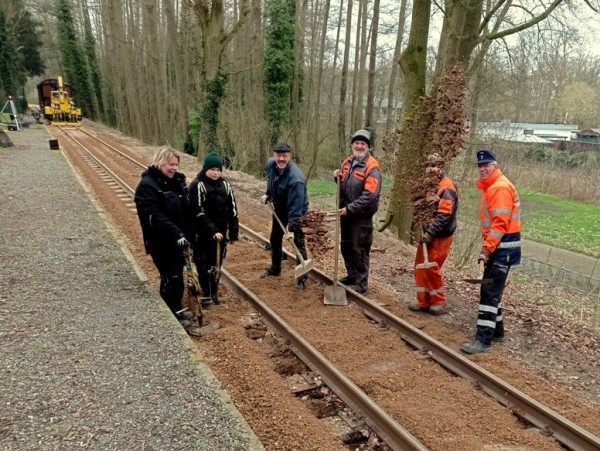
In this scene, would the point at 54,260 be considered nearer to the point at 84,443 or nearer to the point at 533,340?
the point at 84,443

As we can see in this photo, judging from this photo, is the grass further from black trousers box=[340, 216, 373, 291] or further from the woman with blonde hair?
the woman with blonde hair

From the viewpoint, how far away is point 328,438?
3900 millimetres

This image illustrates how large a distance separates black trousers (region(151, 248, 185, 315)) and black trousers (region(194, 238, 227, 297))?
1.52ft

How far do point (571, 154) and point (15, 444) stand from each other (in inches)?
1580

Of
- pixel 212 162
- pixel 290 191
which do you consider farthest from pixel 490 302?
pixel 212 162

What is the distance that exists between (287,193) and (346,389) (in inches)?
126

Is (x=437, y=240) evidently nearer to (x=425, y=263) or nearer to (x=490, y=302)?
(x=425, y=263)

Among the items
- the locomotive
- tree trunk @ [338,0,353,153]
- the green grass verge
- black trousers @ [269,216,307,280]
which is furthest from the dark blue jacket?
the locomotive

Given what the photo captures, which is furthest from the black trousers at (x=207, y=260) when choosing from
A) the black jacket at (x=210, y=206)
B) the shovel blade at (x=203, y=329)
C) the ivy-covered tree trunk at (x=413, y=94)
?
the ivy-covered tree trunk at (x=413, y=94)

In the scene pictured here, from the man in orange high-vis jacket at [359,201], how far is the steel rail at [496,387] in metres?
0.70

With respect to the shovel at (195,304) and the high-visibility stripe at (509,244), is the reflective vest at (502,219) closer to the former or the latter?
the high-visibility stripe at (509,244)

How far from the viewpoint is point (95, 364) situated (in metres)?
4.61

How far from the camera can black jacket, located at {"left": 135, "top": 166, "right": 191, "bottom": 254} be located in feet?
17.8

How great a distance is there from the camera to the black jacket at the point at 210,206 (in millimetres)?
6121
